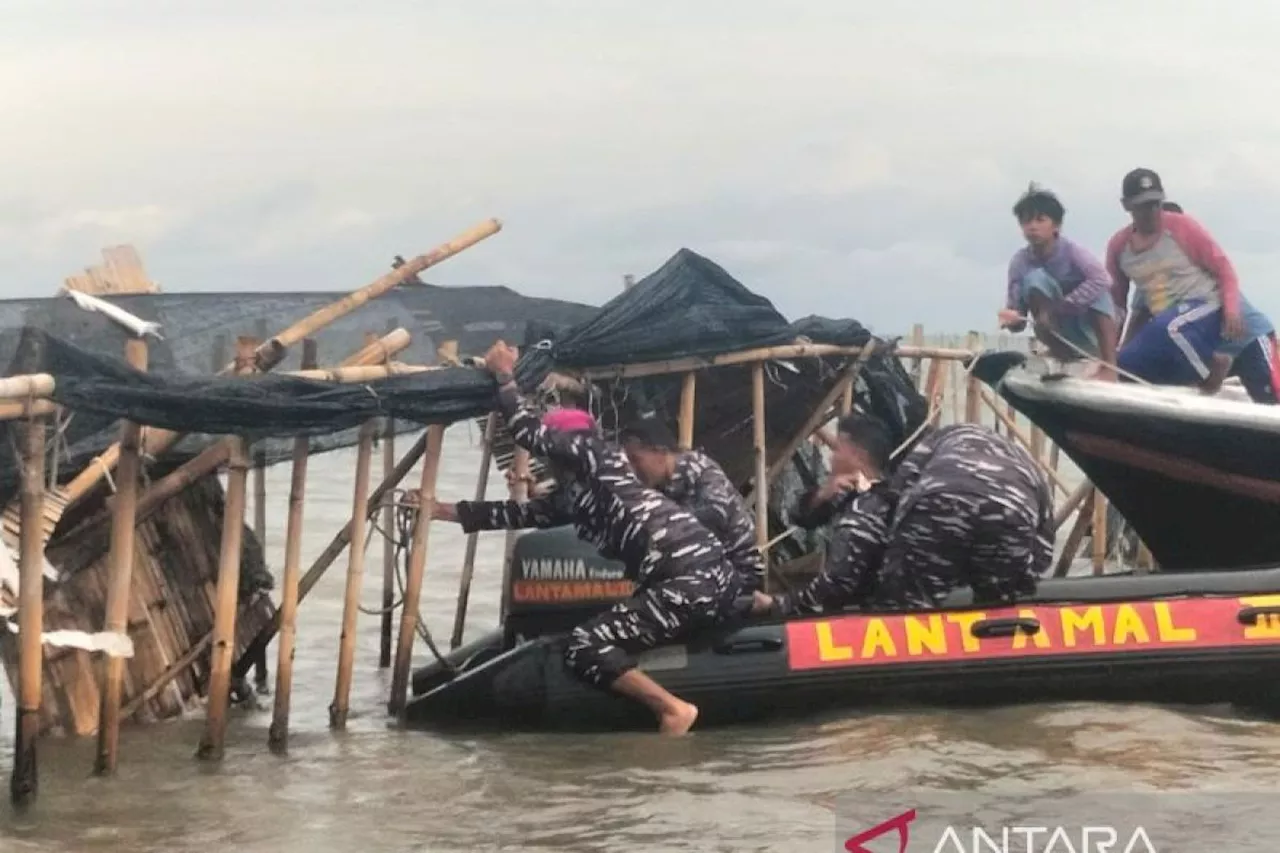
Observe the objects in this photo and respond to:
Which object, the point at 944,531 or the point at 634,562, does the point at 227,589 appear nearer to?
the point at 634,562

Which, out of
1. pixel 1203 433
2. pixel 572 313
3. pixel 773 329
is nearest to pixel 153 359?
pixel 572 313

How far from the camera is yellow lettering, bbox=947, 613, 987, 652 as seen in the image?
28.4 ft

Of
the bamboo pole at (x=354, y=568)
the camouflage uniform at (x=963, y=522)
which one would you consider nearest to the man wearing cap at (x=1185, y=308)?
the camouflage uniform at (x=963, y=522)

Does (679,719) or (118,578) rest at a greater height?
(118,578)

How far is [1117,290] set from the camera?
38.0 ft

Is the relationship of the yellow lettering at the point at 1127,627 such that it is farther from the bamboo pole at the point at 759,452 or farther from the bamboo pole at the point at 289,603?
the bamboo pole at the point at 289,603

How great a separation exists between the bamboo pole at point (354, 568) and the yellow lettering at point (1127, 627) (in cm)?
354

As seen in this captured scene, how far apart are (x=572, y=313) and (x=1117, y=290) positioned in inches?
136

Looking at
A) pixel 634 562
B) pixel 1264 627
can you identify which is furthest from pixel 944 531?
pixel 1264 627

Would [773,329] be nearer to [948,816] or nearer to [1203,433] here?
[1203,433]

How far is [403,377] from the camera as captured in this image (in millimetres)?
8461

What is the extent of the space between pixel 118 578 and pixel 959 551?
12.4ft

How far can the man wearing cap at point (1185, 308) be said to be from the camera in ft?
36.4

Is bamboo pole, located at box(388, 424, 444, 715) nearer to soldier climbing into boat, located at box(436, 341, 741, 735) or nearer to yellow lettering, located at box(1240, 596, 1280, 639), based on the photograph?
soldier climbing into boat, located at box(436, 341, 741, 735)
